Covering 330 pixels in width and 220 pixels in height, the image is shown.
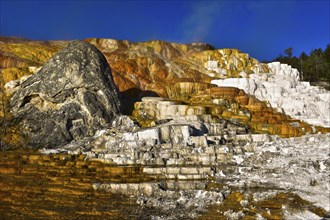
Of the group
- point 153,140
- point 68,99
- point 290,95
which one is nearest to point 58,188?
point 153,140

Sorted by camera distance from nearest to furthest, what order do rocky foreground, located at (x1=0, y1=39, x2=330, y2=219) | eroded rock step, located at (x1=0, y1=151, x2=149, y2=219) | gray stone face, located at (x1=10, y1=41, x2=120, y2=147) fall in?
eroded rock step, located at (x1=0, y1=151, x2=149, y2=219) < rocky foreground, located at (x1=0, y1=39, x2=330, y2=219) < gray stone face, located at (x1=10, y1=41, x2=120, y2=147)

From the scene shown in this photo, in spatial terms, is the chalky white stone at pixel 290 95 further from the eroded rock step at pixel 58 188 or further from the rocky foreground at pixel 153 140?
the eroded rock step at pixel 58 188

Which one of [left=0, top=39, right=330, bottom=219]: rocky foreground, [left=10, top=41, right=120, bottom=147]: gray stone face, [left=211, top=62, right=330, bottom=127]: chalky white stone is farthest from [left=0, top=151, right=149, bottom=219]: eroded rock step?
[left=211, top=62, right=330, bottom=127]: chalky white stone

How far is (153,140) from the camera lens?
2488cm

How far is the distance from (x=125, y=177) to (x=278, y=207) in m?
8.99

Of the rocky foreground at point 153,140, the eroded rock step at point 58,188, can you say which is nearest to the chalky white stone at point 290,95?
the rocky foreground at point 153,140

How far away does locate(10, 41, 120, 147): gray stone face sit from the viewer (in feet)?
93.5

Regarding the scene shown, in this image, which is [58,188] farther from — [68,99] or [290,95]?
[290,95]

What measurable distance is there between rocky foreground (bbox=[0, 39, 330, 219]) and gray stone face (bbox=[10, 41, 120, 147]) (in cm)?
10

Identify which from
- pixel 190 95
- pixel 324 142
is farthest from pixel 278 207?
pixel 190 95

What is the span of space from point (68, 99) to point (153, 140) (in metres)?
10.2

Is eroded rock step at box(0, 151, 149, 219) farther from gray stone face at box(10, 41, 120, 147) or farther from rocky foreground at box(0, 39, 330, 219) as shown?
gray stone face at box(10, 41, 120, 147)

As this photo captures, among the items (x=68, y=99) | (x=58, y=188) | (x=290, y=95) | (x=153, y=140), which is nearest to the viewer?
(x=58, y=188)

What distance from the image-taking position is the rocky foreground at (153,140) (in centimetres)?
1515
